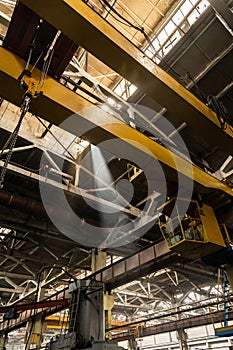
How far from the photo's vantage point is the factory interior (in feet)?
10.8

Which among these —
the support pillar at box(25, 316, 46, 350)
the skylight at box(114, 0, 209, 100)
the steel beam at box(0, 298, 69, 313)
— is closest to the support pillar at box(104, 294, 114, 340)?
the steel beam at box(0, 298, 69, 313)

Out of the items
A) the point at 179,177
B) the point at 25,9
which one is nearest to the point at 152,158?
the point at 179,177

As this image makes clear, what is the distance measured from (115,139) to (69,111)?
2.75 feet

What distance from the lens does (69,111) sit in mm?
3609

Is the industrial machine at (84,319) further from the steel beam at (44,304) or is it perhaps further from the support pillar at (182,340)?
the support pillar at (182,340)

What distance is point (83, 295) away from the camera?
20.4 ft

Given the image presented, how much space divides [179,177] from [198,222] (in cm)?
93

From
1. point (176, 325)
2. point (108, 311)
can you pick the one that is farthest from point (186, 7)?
point (176, 325)

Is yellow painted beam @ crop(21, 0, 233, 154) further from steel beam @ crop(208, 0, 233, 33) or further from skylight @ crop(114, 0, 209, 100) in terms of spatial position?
skylight @ crop(114, 0, 209, 100)

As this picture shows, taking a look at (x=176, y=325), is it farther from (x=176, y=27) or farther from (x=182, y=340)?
(x=176, y=27)

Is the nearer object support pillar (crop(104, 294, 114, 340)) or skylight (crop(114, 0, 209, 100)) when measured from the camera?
skylight (crop(114, 0, 209, 100))

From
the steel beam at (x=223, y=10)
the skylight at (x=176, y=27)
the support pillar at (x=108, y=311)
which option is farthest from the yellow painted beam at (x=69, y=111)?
the support pillar at (x=108, y=311)

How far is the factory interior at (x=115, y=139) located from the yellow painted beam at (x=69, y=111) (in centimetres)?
2

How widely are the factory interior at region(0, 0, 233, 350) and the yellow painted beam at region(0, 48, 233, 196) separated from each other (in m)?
0.02
